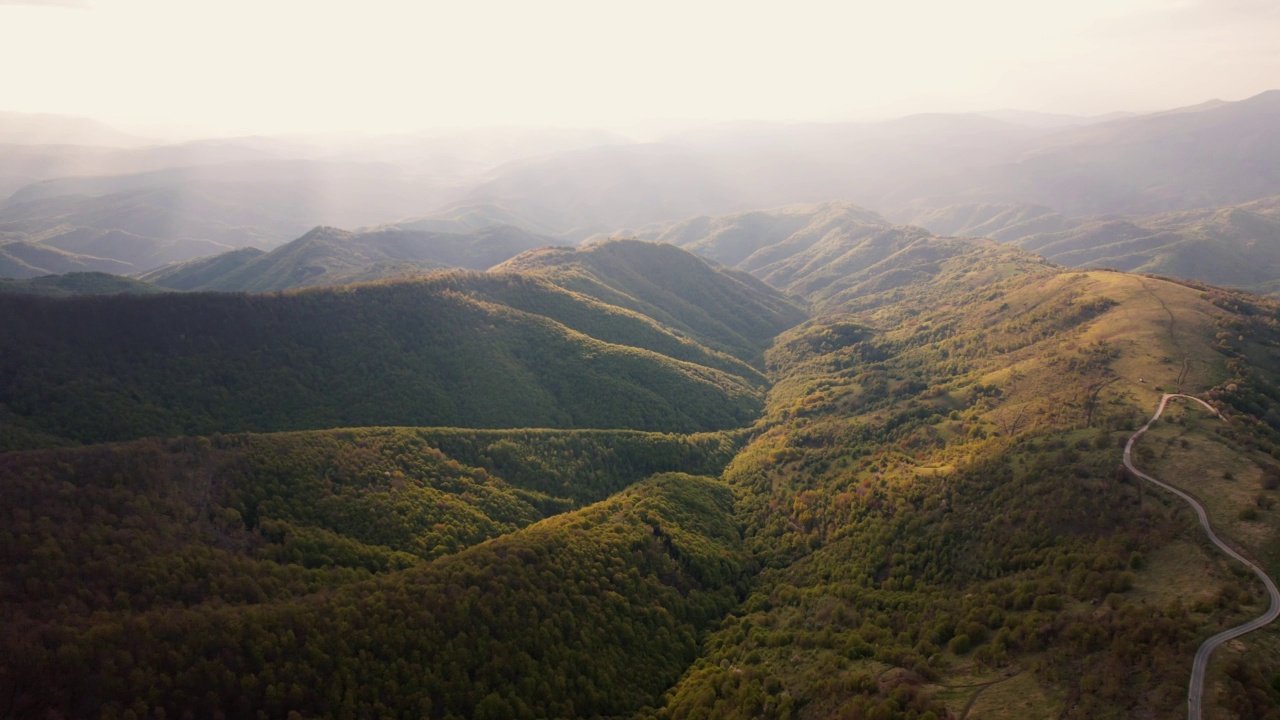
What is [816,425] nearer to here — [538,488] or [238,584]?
[538,488]

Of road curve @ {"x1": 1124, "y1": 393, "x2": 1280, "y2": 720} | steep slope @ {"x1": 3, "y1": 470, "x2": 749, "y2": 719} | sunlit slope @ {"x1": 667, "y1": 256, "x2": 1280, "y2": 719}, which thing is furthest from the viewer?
sunlit slope @ {"x1": 667, "y1": 256, "x2": 1280, "y2": 719}

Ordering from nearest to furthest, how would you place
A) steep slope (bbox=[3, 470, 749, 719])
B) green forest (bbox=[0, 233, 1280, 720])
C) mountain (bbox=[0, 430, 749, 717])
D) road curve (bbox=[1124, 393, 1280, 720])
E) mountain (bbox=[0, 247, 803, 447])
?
road curve (bbox=[1124, 393, 1280, 720]) → steep slope (bbox=[3, 470, 749, 719]) → green forest (bbox=[0, 233, 1280, 720]) → mountain (bbox=[0, 430, 749, 717]) → mountain (bbox=[0, 247, 803, 447])

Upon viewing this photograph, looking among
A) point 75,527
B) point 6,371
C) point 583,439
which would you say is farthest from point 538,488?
point 6,371

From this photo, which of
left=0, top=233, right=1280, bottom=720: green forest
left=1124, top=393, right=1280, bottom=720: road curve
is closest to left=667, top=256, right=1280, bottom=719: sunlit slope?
left=0, top=233, right=1280, bottom=720: green forest

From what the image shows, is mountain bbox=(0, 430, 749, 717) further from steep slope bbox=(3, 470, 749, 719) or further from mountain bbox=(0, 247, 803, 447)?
mountain bbox=(0, 247, 803, 447)

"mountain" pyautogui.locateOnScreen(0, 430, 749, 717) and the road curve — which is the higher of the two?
the road curve

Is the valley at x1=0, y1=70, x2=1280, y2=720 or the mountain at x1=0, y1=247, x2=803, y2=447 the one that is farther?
the mountain at x1=0, y1=247, x2=803, y2=447

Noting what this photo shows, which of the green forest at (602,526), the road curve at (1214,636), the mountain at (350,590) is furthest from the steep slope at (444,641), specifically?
the road curve at (1214,636)
